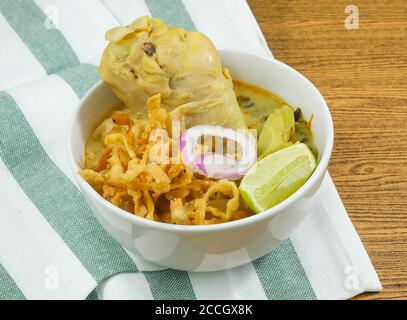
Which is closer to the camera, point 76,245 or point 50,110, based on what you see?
point 76,245

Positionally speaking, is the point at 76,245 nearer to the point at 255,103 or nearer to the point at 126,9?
the point at 255,103

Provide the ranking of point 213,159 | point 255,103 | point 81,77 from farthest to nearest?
1. point 81,77
2. point 255,103
3. point 213,159

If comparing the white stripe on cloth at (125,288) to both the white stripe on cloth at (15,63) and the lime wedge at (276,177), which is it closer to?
the lime wedge at (276,177)

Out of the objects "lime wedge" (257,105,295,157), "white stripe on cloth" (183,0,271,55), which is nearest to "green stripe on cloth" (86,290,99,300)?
"lime wedge" (257,105,295,157)

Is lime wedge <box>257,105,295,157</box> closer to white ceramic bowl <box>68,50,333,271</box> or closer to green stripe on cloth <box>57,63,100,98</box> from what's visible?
white ceramic bowl <box>68,50,333,271</box>

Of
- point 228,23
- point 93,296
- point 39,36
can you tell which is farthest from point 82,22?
point 93,296

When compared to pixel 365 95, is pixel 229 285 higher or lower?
higher

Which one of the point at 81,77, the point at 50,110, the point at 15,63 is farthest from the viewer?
the point at 15,63
